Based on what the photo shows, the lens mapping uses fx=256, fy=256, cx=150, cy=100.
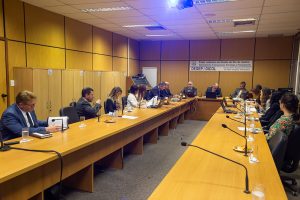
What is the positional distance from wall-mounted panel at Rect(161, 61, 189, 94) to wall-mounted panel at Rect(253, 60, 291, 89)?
268cm

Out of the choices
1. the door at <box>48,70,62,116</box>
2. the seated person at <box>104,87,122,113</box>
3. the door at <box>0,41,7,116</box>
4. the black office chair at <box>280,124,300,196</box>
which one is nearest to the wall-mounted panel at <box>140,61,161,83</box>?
the door at <box>48,70,62,116</box>

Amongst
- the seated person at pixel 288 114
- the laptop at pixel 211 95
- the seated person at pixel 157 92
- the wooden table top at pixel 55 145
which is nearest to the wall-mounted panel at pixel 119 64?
the seated person at pixel 157 92

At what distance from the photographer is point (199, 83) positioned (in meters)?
10.3

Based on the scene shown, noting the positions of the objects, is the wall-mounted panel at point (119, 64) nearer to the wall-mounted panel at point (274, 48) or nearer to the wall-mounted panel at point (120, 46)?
the wall-mounted panel at point (120, 46)

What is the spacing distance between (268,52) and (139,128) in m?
6.97

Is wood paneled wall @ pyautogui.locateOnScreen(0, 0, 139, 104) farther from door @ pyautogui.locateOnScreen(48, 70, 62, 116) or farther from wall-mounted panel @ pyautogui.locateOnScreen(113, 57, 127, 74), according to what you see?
door @ pyautogui.locateOnScreen(48, 70, 62, 116)

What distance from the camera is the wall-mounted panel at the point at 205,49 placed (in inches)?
391

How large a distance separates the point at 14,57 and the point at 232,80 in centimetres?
759

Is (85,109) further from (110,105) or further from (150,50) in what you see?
→ (150,50)

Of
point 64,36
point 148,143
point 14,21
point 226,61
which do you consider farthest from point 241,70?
point 14,21

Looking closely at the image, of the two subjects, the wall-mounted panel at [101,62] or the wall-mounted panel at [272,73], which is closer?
the wall-mounted panel at [101,62]

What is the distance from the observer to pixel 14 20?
4.98 metres

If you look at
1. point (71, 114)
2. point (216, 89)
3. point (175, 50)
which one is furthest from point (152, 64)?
point (71, 114)

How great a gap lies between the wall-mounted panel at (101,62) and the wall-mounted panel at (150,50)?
2639 millimetres
